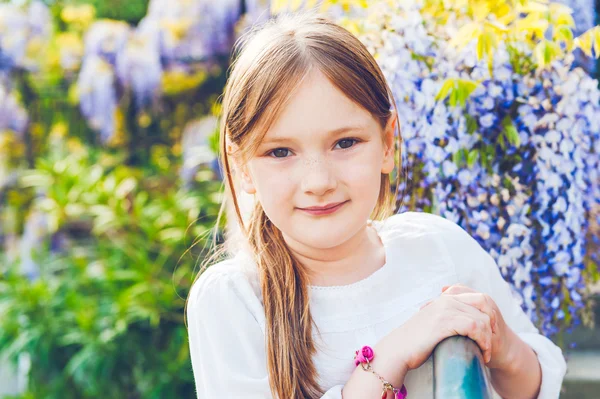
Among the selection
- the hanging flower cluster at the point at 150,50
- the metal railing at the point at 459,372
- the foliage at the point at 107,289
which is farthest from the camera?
the hanging flower cluster at the point at 150,50

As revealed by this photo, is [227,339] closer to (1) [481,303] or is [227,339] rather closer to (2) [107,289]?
(1) [481,303]

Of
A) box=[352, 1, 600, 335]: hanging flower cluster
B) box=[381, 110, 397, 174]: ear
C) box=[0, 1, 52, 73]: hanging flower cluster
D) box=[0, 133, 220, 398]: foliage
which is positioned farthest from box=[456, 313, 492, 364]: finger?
box=[0, 1, 52, 73]: hanging flower cluster

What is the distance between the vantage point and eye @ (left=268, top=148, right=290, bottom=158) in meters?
1.19

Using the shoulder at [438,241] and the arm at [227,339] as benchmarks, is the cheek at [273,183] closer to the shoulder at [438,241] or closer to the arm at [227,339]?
the arm at [227,339]

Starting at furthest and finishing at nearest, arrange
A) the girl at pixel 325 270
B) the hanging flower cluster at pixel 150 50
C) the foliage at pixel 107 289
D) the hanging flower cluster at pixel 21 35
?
the hanging flower cluster at pixel 21 35 → the hanging flower cluster at pixel 150 50 → the foliage at pixel 107 289 → the girl at pixel 325 270

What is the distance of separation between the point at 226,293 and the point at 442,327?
1.31ft

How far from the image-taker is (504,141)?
1.68 m

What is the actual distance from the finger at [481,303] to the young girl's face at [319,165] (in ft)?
0.71

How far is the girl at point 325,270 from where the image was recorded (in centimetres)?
115

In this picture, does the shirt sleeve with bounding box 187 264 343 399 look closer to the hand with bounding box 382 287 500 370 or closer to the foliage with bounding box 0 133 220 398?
the hand with bounding box 382 287 500 370

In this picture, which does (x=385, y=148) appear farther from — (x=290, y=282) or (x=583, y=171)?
(x=583, y=171)

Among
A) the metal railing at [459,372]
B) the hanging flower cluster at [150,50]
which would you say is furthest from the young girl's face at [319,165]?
the hanging flower cluster at [150,50]

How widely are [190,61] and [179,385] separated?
2.16 metres

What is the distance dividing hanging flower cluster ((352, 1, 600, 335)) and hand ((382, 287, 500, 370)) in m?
0.58
